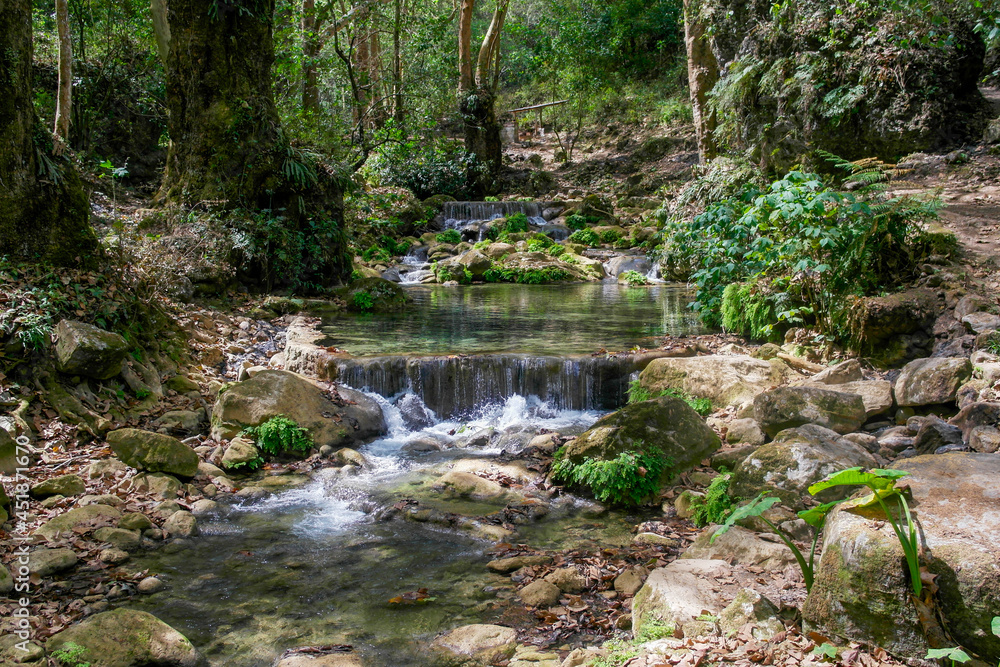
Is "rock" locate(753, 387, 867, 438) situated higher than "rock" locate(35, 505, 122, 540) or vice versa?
"rock" locate(753, 387, 867, 438)

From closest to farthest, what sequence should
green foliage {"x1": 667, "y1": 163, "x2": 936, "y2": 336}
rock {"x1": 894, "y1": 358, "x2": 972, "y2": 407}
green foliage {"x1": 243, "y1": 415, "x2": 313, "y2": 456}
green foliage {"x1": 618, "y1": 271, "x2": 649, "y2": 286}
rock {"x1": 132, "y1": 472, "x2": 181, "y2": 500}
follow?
rock {"x1": 132, "y1": 472, "x2": 181, "y2": 500} → rock {"x1": 894, "y1": 358, "x2": 972, "y2": 407} → green foliage {"x1": 243, "y1": 415, "x2": 313, "y2": 456} → green foliage {"x1": 667, "y1": 163, "x2": 936, "y2": 336} → green foliage {"x1": 618, "y1": 271, "x2": 649, "y2": 286}

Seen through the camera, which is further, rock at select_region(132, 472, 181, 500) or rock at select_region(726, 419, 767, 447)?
rock at select_region(726, 419, 767, 447)

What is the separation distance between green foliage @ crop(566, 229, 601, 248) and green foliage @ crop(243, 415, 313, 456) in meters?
14.9

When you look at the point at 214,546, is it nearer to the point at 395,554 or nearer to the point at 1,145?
the point at 395,554

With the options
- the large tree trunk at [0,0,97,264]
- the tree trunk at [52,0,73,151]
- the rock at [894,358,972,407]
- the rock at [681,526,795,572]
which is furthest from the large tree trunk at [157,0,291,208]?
the rock at [894,358,972,407]

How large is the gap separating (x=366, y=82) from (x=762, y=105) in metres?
9.32

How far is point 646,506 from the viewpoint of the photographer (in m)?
5.12

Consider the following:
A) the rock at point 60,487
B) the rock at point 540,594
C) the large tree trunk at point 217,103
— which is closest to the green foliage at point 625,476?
the rock at point 540,594

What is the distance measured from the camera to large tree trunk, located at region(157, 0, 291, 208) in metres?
10.1

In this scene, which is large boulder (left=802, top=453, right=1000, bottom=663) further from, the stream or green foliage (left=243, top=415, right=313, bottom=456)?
green foliage (left=243, top=415, right=313, bottom=456)

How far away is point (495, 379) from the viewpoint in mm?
7648

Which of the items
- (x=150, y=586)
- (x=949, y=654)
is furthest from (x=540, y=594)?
(x=150, y=586)

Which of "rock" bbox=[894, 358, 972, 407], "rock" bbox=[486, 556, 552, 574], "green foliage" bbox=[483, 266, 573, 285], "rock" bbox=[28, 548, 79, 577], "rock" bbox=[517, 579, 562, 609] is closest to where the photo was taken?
"rock" bbox=[517, 579, 562, 609]

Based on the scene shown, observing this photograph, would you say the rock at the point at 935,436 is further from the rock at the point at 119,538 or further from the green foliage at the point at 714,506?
the rock at the point at 119,538
